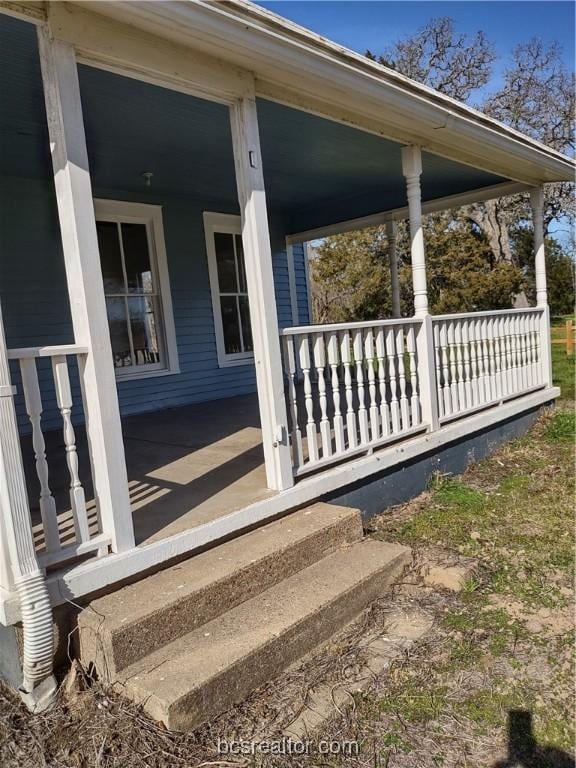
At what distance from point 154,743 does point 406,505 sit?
2.55 metres

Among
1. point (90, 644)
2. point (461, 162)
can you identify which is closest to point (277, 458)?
point (90, 644)

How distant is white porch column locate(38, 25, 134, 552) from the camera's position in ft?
7.24

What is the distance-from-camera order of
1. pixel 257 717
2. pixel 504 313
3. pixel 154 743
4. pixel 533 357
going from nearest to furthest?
pixel 154 743 → pixel 257 717 → pixel 504 313 → pixel 533 357

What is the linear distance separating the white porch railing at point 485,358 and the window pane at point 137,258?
10.4ft

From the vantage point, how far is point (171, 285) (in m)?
6.23

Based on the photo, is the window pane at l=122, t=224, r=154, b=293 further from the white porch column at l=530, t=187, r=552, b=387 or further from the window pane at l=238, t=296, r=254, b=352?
the white porch column at l=530, t=187, r=552, b=387

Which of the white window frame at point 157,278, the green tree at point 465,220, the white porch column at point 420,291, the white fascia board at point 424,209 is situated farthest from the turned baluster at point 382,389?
the green tree at point 465,220

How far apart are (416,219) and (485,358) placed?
161cm

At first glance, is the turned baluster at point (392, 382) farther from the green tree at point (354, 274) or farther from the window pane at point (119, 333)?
the green tree at point (354, 274)

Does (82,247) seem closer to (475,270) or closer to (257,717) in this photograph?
(257,717)

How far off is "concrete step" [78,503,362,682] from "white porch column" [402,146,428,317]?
6.18 feet

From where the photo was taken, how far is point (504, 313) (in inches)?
216

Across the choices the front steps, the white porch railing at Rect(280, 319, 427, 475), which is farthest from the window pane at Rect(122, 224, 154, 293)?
the front steps

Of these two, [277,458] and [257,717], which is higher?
[277,458]
